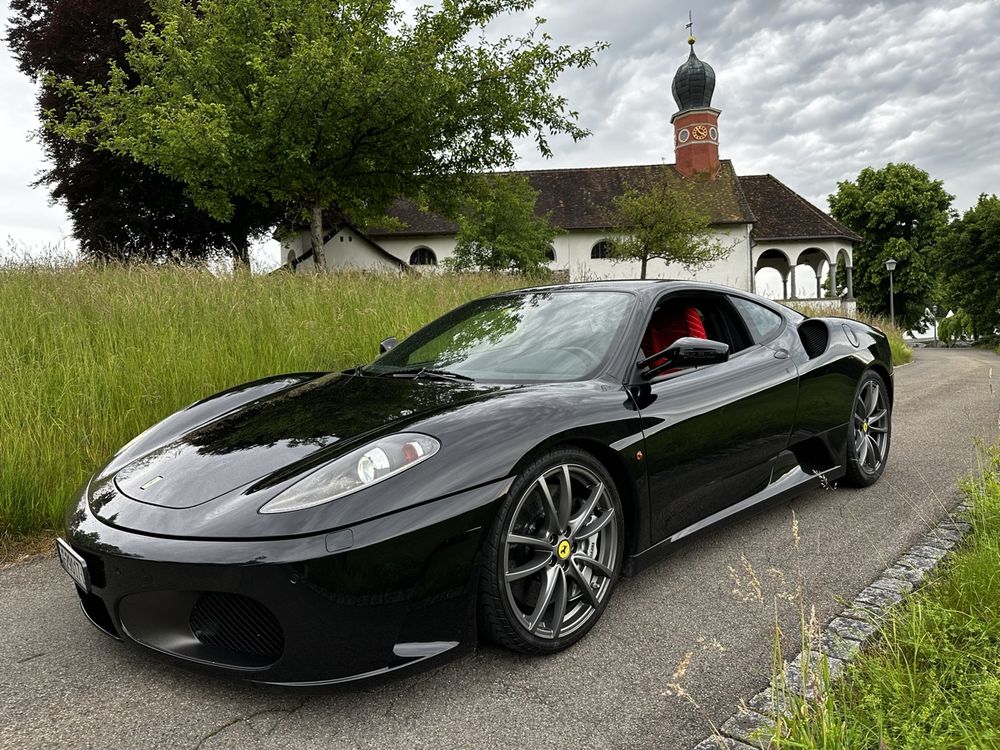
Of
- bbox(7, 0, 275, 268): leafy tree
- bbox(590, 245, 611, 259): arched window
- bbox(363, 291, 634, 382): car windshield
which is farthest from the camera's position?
bbox(590, 245, 611, 259): arched window

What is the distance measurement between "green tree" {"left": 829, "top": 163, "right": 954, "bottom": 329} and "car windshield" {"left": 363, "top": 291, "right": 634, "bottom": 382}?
46.0 metres

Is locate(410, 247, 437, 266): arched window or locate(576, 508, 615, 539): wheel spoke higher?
locate(410, 247, 437, 266): arched window

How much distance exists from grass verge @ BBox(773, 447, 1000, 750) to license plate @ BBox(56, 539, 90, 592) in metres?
1.94

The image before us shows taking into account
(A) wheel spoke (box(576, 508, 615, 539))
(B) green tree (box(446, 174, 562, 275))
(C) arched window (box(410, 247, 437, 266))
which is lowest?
(A) wheel spoke (box(576, 508, 615, 539))

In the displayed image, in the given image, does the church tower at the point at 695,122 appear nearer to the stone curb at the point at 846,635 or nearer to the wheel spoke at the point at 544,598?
the stone curb at the point at 846,635

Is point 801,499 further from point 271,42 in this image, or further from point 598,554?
point 271,42

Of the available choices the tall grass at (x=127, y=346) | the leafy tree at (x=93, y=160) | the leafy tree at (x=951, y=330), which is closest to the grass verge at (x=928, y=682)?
the tall grass at (x=127, y=346)

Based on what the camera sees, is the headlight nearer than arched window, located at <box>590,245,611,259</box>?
Yes

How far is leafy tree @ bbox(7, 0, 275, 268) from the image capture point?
21.6 m

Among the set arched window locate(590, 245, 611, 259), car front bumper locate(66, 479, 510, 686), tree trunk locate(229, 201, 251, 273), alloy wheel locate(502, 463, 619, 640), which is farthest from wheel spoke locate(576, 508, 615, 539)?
arched window locate(590, 245, 611, 259)

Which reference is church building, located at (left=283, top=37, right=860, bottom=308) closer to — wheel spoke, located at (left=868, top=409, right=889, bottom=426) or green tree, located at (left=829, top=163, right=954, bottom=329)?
green tree, located at (left=829, top=163, right=954, bottom=329)

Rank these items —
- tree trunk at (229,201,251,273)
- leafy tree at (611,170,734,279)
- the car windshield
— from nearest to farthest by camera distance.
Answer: the car windshield
tree trunk at (229,201,251,273)
leafy tree at (611,170,734,279)

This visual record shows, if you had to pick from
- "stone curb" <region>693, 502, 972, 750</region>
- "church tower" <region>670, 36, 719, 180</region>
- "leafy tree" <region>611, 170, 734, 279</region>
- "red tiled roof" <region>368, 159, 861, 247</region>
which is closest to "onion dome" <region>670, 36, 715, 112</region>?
"church tower" <region>670, 36, 719, 180</region>

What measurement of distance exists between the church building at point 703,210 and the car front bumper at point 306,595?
3451cm
